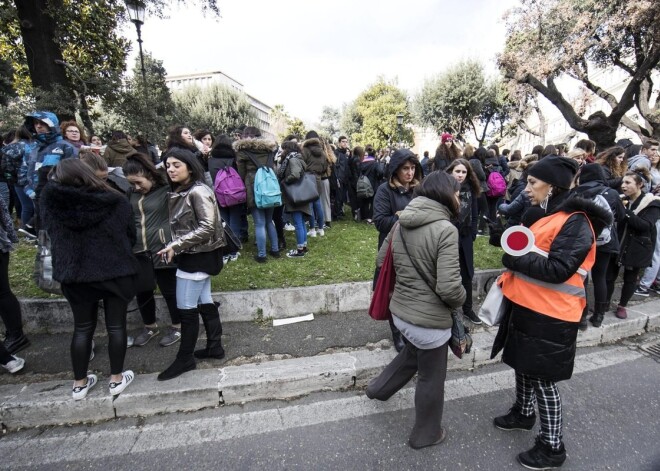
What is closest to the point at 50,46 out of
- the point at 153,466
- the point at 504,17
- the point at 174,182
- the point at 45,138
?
the point at 45,138

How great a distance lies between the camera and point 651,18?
11.4 m

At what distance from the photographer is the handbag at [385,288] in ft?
8.23

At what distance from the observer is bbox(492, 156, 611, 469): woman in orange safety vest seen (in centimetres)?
198

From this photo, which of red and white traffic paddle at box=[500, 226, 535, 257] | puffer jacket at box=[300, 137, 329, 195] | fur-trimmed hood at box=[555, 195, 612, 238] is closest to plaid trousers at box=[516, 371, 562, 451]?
red and white traffic paddle at box=[500, 226, 535, 257]

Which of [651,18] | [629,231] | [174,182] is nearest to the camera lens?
[174,182]

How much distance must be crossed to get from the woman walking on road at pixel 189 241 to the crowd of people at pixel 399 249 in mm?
12

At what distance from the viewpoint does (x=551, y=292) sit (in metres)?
2.07

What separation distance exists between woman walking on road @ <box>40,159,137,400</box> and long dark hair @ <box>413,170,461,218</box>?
2336 mm

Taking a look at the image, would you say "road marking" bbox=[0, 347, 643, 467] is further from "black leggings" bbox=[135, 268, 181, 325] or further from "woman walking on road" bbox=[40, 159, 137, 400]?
"black leggings" bbox=[135, 268, 181, 325]

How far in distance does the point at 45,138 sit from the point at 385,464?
17.3 feet

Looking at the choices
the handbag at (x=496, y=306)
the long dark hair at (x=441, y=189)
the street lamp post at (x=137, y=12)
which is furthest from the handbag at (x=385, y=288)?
the street lamp post at (x=137, y=12)

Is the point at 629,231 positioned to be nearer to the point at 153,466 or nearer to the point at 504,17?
the point at 153,466

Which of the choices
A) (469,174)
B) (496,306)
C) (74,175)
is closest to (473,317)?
(469,174)

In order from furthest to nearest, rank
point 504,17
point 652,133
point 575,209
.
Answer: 1. point 504,17
2. point 652,133
3. point 575,209
